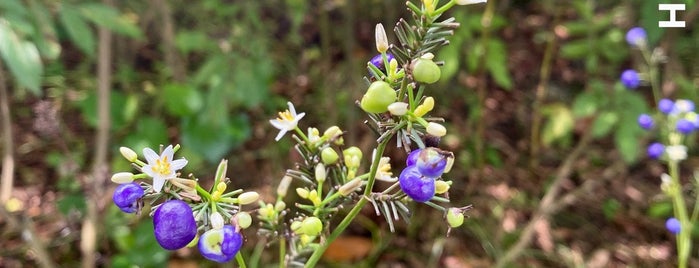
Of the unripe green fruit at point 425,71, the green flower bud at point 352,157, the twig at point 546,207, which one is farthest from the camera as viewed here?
the twig at point 546,207

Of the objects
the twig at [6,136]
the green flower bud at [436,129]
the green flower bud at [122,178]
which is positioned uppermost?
the green flower bud at [436,129]

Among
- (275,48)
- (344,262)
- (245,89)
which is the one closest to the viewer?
(245,89)

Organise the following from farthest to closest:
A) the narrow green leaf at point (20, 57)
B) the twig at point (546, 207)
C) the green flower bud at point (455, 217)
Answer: the twig at point (546, 207) → the narrow green leaf at point (20, 57) → the green flower bud at point (455, 217)

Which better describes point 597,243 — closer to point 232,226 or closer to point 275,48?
point 275,48

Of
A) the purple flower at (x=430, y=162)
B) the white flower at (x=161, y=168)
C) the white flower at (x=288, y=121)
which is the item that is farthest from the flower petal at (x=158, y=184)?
the purple flower at (x=430, y=162)

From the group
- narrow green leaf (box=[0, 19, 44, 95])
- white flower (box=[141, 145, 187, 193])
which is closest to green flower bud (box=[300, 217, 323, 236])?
white flower (box=[141, 145, 187, 193])

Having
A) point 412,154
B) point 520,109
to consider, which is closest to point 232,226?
point 412,154

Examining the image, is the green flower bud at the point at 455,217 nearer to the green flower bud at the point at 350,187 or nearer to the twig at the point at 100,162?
the green flower bud at the point at 350,187
